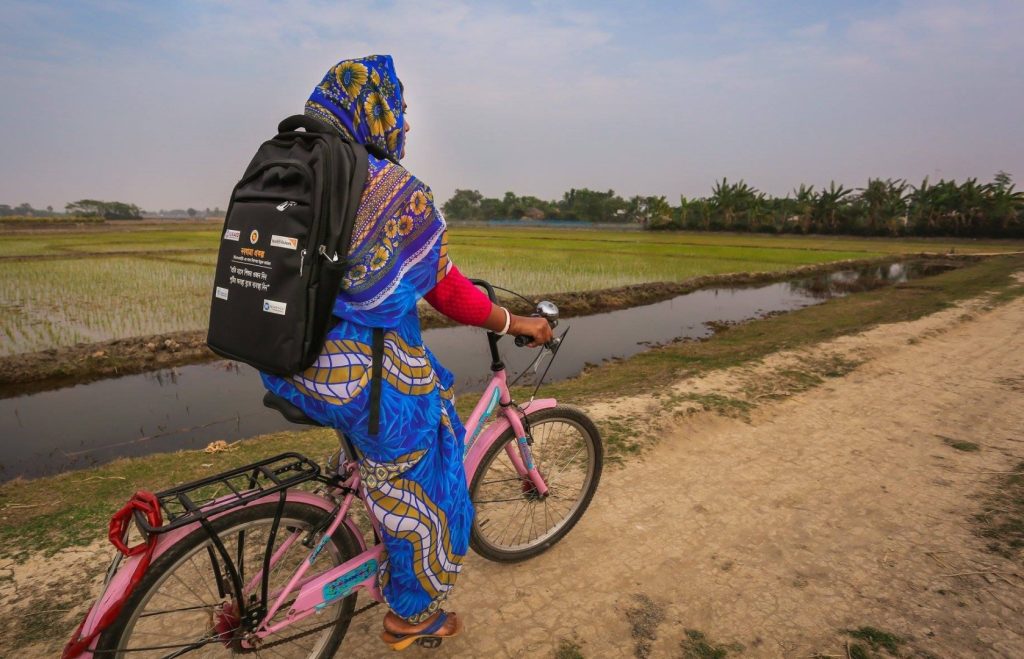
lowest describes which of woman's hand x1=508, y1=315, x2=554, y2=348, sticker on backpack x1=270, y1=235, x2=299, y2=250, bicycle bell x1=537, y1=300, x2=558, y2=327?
woman's hand x1=508, y1=315, x2=554, y2=348

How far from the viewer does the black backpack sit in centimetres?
117

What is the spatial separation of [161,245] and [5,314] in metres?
12.7

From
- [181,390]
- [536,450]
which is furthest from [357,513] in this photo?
[181,390]

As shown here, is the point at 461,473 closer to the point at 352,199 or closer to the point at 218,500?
the point at 218,500

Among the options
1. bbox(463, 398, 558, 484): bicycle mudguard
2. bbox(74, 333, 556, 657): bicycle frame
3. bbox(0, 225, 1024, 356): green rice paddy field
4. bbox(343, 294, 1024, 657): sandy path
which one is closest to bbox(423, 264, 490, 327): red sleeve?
bbox(74, 333, 556, 657): bicycle frame

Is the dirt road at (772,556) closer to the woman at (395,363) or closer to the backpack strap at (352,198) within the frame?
the woman at (395,363)

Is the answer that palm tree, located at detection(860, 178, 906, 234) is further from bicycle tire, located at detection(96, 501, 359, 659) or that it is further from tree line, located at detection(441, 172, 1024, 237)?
bicycle tire, located at detection(96, 501, 359, 659)

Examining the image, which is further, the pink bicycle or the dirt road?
the dirt road

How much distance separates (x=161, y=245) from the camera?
19.0 metres

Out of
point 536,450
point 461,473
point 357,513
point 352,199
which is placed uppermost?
point 352,199

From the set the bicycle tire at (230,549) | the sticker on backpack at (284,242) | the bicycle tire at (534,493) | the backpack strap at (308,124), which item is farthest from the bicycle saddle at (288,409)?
the bicycle tire at (534,493)

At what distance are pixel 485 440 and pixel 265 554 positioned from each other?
0.84 meters

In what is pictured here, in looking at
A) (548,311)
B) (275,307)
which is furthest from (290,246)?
(548,311)

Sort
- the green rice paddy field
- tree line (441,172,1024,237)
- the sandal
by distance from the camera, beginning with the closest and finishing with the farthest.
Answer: the sandal → the green rice paddy field → tree line (441,172,1024,237)
